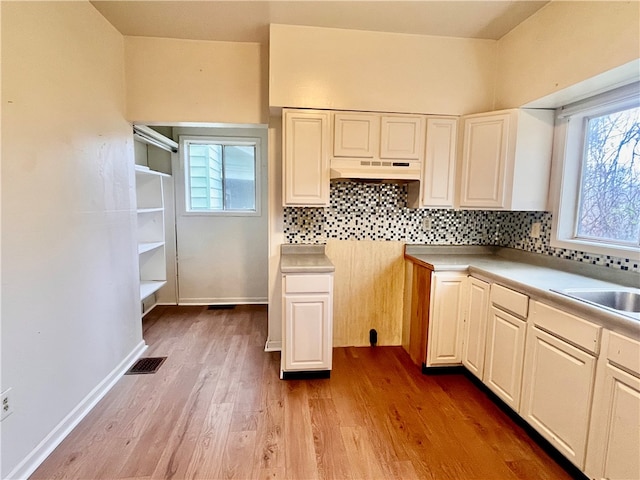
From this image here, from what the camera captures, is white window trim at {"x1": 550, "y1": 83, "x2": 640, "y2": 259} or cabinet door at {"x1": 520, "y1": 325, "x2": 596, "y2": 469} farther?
white window trim at {"x1": 550, "y1": 83, "x2": 640, "y2": 259}

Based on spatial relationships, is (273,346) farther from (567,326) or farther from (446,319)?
(567,326)

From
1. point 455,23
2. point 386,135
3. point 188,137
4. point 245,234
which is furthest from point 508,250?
point 188,137

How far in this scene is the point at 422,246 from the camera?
2.98m

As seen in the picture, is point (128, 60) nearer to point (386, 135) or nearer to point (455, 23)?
point (386, 135)

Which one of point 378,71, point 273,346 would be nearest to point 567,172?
point 378,71

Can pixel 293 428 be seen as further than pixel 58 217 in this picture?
Yes

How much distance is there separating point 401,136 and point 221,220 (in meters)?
2.59

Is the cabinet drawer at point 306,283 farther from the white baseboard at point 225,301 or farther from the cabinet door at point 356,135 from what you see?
the white baseboard at point 225,301

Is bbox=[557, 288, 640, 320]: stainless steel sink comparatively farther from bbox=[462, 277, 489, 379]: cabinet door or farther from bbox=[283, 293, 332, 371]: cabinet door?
bbox=[283, 293, 332, 371]: cabinet door

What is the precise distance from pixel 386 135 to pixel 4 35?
2251 millimetres

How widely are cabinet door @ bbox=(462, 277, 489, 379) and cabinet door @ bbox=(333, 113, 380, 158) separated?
50.4 inches

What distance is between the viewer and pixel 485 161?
2516mm

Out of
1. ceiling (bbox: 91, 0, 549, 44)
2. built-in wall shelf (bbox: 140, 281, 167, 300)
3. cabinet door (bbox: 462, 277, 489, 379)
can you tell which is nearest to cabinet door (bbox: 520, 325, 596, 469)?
cabinet door (bbox: 462, 277, 489, 379)

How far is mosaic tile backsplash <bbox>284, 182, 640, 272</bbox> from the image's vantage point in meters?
2.89
